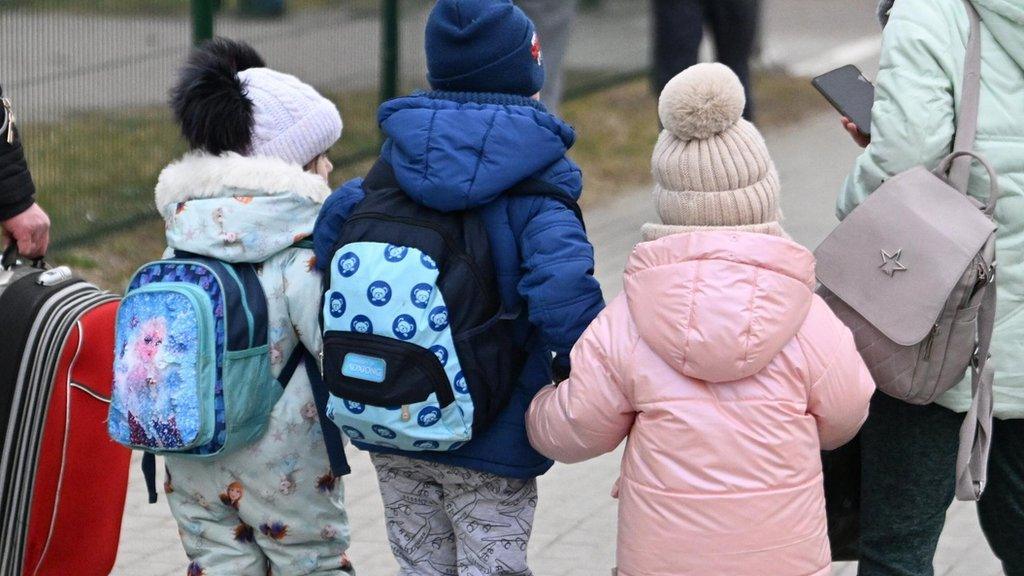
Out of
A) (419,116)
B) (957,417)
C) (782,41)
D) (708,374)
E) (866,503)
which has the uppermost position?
(419,116)

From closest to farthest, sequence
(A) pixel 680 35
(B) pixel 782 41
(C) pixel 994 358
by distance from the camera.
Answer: (C) pixel 994 358 → (A) pixel 680 35 → (B) pixel 782 41

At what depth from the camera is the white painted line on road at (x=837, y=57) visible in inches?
508

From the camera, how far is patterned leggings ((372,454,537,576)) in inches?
123

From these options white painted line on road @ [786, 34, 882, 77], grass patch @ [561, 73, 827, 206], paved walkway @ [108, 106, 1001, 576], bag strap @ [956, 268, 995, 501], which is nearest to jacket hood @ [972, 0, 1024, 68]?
bag strap @ [956, 268, 995, 501]

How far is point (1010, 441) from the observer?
3293 millimetres

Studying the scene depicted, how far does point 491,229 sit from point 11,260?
1.22 m

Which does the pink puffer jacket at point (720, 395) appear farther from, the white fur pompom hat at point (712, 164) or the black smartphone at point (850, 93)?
the black smartphone at point (850, 93)

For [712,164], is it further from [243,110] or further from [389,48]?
[389,48]

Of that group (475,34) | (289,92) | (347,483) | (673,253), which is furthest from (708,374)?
(347,483)

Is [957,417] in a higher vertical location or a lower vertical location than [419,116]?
lower

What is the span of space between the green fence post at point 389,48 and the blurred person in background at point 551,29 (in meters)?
0.98

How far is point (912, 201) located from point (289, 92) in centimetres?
128

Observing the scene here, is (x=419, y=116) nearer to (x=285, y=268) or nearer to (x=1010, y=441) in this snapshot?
(x=285, y=268)

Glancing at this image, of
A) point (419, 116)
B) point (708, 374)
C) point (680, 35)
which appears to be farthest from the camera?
point (680, 35)
